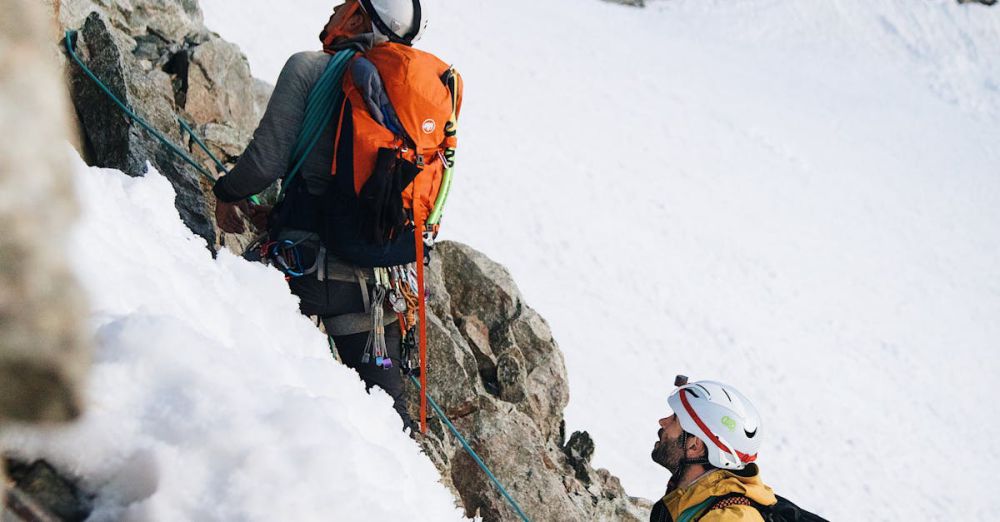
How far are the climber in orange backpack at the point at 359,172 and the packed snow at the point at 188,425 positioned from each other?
148 centimetres

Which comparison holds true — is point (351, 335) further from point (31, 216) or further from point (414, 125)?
point (31, 216)

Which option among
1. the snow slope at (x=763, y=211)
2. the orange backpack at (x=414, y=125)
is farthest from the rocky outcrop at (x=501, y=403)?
the snow slope at (x=763, y=211)

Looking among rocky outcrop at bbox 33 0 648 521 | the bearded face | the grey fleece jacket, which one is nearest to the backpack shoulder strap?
the bearded face

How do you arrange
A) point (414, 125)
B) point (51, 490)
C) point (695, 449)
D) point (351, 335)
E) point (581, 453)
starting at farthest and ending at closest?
point (581, 453) < point (695, 449) < point (351, 335) < point (414, 125) < point (51, 490)

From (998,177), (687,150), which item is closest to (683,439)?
(687,150)

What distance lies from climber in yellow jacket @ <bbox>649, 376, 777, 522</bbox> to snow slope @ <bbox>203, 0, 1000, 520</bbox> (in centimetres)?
493

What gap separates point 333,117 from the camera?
140 inches

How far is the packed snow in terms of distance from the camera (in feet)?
4.72

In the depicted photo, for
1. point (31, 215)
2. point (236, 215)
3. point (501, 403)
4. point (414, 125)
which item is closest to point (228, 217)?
point (236, 215)

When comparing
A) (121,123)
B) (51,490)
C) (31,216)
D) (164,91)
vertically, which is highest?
(31,216)

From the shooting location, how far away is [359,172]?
11.6ft

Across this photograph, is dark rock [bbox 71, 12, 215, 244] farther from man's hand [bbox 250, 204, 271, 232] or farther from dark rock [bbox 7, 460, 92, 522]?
dark rock [bbox 7, 460, 92, 522]

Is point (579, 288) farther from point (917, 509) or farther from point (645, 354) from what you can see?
point (917, 509)

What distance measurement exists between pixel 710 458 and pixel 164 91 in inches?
192
